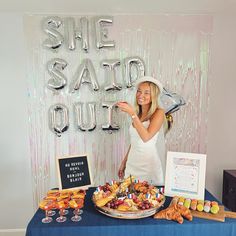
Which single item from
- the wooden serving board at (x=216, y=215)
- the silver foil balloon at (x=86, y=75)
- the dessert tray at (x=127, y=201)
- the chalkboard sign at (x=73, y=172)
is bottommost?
the wooden serving board at (x=216, y=215)

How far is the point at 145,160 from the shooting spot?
72.1 inches

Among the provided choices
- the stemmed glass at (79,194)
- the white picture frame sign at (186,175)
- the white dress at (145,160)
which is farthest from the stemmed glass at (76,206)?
the white dress at (145,160)

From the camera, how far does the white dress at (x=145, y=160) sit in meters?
1.82

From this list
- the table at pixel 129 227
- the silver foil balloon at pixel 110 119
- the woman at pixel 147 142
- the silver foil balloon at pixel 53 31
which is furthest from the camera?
the silver foil balloon at pixel 110 119

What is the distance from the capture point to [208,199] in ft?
4.63

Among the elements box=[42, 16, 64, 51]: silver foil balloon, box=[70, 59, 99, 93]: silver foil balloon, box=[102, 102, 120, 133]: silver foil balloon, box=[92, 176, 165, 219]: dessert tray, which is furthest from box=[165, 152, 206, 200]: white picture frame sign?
box=[42, 16, 64, 51]: silver foil balloon

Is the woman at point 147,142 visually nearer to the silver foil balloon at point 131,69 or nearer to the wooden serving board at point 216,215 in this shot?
the silver foil balloon at point 131,69

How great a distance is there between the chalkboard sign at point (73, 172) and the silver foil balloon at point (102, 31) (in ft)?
4.00

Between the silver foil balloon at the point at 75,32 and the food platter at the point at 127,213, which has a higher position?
the silver foil balloon at the point at 75,32

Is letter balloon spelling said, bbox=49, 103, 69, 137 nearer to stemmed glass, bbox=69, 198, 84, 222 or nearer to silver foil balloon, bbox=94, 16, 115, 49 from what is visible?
silver foil balloon, bbox=94, 16, 115, 49

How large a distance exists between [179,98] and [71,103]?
104 centimetres

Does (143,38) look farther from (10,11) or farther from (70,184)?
(70,184)

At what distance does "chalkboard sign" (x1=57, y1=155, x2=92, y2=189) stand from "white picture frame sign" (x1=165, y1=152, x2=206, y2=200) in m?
0.47

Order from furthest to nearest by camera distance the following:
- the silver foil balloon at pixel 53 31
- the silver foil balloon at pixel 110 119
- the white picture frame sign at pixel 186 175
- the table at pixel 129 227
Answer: the silver foil balloon at pixel 110 119, the silver foil balloon at pixel 53 31, the white picture frame sign at pixel 186 175, the table at pixel 129 227
